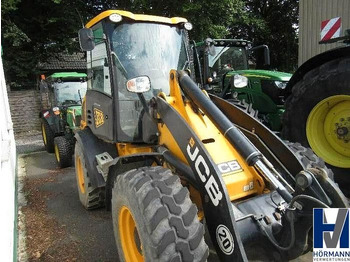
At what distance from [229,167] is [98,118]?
208cm

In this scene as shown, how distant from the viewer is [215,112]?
8.25ft

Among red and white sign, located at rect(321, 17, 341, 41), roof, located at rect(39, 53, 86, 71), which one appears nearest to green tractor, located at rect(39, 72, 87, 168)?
red and white sign, located at rect(321, 17, 341, 41)

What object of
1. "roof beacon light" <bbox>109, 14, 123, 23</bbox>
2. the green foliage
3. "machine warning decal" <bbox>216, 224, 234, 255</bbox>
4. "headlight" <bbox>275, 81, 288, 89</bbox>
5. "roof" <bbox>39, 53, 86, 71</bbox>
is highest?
the green foliage

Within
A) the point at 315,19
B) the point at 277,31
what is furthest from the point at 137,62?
the point at 277,31

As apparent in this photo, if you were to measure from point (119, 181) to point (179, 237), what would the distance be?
2.52 ft

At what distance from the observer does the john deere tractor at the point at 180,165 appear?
208 centimetres

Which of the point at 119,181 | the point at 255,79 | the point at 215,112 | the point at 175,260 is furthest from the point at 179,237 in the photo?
the point at 255,79

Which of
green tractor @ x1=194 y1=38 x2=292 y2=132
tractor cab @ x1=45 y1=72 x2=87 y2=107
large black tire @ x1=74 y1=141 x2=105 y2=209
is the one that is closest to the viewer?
large black tire @ x1=74 y1=141 x2=105 y2=209

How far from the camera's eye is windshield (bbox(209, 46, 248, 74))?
7.01 meters

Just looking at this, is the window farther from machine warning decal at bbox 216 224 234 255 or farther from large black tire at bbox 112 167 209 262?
machine warning decal at bbox 216 224 234 255

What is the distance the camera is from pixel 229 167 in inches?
101

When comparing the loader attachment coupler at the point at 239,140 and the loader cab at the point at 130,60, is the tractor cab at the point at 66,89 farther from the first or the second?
the loader attachment coupler at the point at 239,140

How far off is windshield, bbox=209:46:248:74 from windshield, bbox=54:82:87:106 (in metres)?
3.93

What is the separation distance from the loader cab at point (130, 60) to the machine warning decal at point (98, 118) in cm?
13
